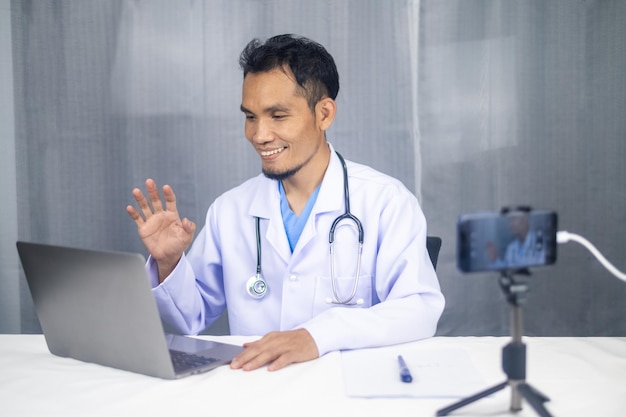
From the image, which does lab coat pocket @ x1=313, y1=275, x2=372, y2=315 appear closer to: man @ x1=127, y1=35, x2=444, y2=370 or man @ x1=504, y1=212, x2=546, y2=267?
man @ x1=127, y1=35, x2=444, y2=370

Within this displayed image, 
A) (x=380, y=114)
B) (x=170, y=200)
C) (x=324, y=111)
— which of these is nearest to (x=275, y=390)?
(x=170, y=200)

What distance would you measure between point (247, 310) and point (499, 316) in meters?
1.30

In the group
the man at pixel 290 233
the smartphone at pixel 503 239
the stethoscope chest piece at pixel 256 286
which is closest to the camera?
the smartphone at pixel 503 239

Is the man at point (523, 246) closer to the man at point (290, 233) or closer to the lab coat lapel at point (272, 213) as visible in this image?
the man at point (290, 233)

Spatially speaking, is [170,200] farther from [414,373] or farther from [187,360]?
[414,373]

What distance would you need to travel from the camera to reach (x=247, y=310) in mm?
1767

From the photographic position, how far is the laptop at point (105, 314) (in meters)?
1.05

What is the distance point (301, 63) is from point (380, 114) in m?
0.86

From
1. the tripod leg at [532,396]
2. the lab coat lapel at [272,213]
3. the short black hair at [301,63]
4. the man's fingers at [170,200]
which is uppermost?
the short black hair at [301,63]

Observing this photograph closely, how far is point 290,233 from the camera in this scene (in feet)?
5.82

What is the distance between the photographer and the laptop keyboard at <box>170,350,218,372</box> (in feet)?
3.71

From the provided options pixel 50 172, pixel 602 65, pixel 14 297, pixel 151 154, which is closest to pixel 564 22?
pixel 602 65

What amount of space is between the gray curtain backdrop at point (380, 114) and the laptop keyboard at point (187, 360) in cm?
148

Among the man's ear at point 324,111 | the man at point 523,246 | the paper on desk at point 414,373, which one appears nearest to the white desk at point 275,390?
the paper on desk at point 414,373
